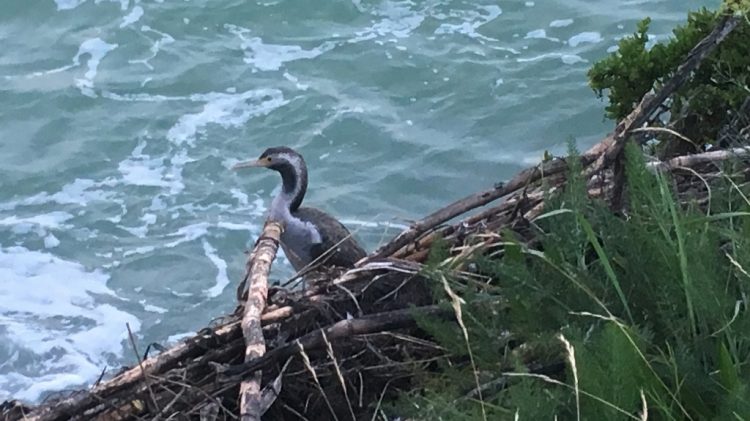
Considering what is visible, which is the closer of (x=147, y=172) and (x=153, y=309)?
(x=153, y=309)

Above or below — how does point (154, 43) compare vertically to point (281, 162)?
below

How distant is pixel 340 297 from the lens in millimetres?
4039

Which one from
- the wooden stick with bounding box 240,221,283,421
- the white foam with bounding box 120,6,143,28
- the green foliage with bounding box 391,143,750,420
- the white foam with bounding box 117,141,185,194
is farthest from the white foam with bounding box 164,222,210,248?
the green foliage with bounding box 391,143,750,420

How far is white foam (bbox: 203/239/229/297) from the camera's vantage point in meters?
9.05

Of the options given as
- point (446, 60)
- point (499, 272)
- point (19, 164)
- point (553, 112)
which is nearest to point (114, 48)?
point (19, 164)

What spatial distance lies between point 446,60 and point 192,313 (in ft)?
16.0

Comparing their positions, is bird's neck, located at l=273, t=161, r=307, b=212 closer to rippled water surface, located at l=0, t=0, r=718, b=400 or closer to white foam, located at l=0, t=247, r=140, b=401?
rippled water surface, located at l=0, t=0, r=718, b=400

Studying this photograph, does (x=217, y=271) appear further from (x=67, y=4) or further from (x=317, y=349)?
(x=67, y=4)

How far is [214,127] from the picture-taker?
11.6 meters

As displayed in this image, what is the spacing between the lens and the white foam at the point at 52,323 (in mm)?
8008

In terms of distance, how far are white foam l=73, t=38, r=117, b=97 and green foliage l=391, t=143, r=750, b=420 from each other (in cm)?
957

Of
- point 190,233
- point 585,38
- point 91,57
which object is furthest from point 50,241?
point 585,38

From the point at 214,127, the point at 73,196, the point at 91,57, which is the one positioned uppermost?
the point at 91,57

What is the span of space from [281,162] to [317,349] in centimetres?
316
